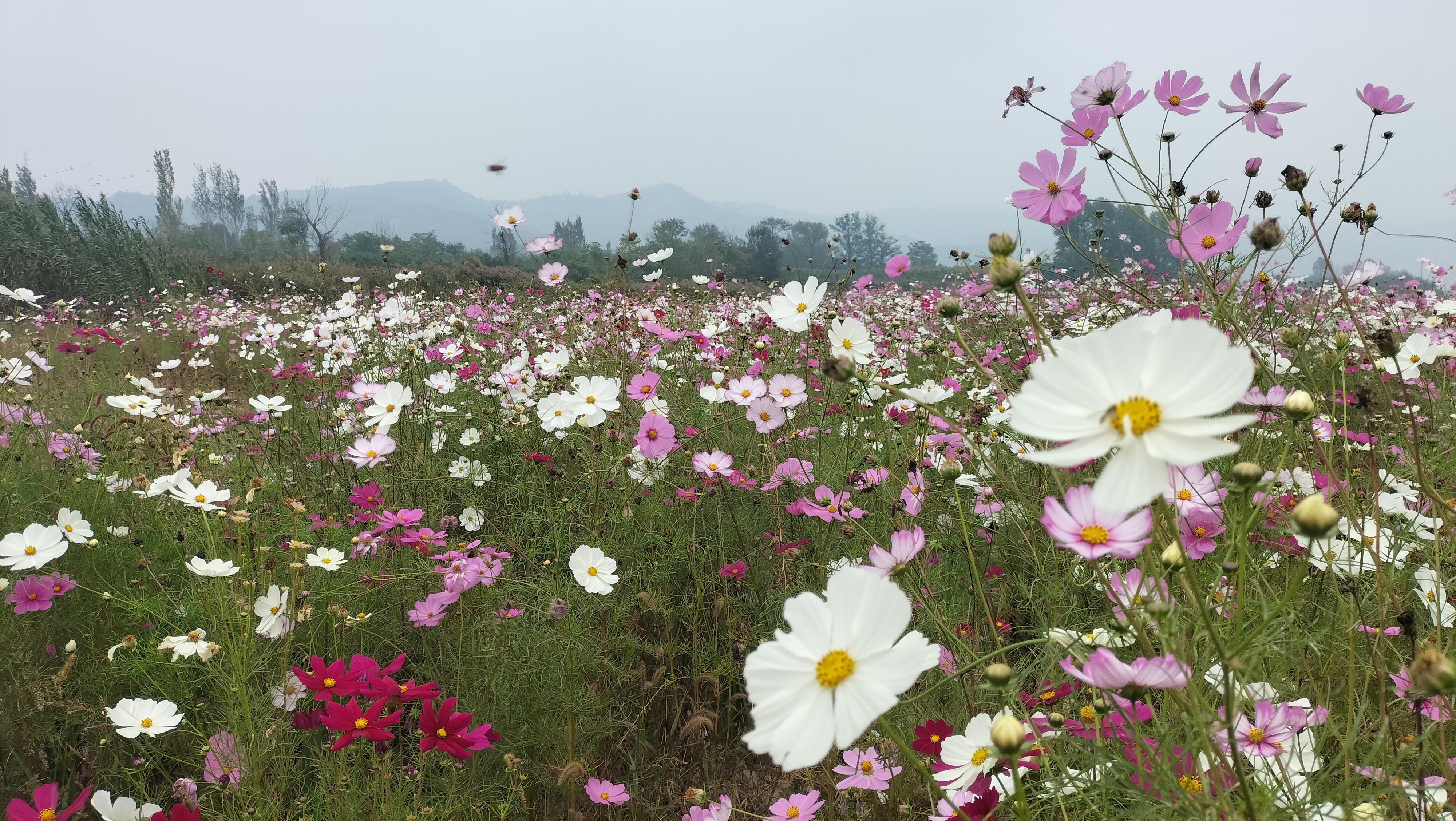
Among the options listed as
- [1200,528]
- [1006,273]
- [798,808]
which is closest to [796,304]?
[1200,528]

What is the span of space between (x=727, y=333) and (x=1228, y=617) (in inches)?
88.4

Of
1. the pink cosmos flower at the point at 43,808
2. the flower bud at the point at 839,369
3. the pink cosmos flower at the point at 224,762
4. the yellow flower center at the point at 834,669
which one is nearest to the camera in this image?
the yellow flower center at the point at 834,669

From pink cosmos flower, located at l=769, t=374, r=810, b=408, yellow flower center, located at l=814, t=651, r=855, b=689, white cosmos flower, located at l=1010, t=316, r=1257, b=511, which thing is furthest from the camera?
pink cosmos flower, located at l=769, t=374, r=810, b=408

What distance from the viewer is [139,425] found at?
6.59ft

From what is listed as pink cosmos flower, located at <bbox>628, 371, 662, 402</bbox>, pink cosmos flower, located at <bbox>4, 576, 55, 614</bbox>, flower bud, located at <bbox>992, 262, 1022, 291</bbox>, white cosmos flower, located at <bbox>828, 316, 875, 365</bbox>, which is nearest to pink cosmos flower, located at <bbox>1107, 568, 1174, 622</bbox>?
flower bud, located at <bbox>992, 262, 1022, 291</bbox>

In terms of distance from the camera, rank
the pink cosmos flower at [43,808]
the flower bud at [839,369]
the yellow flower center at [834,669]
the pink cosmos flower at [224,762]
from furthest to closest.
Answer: the pink cosmos flower at [224,762] → the pink cosmos flower at [43,808] → the flower bud at [839,369] → the yellow flower center at [834,669]

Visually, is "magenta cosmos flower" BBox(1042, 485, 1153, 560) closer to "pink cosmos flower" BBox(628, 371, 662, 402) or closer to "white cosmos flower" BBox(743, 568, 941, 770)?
"white cosmos flower" BBox(743, 568, 941, 770)

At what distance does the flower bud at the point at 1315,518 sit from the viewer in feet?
1.33

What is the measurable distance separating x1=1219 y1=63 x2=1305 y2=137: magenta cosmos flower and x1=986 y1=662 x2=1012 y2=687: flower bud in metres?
1.32

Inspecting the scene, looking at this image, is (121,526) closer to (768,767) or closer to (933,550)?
(768,767)

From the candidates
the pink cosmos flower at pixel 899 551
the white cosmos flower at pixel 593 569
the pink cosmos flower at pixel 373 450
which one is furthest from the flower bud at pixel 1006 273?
the pink cosmos flower at pixel 373 450

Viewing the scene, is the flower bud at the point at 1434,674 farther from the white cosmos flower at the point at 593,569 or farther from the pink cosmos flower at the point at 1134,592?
the white cosmos flower at the point at 593,569

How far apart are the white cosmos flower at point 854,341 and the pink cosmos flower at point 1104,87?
21.3 inches

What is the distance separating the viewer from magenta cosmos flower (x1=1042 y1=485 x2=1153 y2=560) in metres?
0.59
